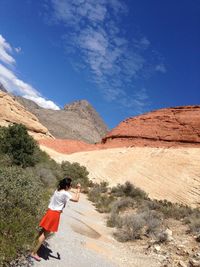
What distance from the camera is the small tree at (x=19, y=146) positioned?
2357 cm

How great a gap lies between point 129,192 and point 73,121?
89644 mm

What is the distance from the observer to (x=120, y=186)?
29328 millimetres

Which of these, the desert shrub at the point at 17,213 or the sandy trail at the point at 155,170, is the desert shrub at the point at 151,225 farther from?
the sandy trail at the point at 155,170

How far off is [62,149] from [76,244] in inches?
1721

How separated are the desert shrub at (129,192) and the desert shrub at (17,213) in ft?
56.7

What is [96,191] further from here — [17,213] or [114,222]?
[17,213]

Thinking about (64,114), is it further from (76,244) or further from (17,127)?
(76,244)

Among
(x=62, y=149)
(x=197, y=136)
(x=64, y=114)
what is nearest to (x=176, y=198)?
(x=197, y=136)

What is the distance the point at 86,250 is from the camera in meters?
10.2

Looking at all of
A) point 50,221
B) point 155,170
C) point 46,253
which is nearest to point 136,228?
point 46,253

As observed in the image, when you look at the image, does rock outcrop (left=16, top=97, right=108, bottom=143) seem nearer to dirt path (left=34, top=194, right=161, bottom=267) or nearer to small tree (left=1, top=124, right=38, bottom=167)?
small tree (left=1, top=124, right=38, bottom=167)

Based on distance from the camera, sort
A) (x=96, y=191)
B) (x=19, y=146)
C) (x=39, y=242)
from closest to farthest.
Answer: (x=39, y=242) → (x=19, y=146) → (x=96, y=191)

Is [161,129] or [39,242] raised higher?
[161,129]

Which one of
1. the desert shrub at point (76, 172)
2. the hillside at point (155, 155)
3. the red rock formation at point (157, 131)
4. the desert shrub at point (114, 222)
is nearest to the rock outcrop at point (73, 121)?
the red rock formation at point (157, 131)
